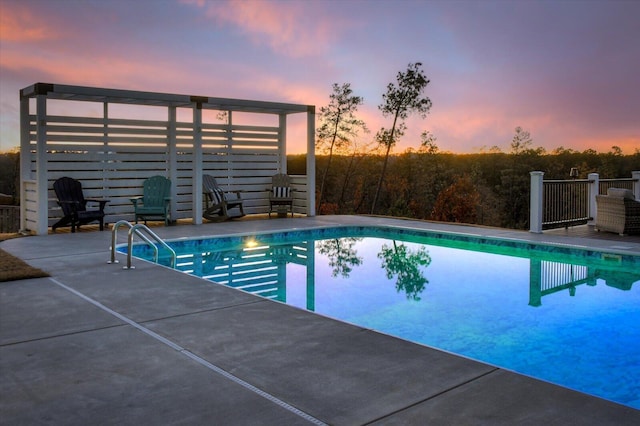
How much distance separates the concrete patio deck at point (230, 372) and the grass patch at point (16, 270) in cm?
78

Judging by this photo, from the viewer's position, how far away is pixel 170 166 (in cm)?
1175

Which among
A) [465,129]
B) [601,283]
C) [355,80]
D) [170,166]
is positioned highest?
[355,80]

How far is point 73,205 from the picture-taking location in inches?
395

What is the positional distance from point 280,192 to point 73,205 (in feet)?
14.7

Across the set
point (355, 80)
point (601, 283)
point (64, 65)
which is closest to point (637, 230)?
point (601, 283)

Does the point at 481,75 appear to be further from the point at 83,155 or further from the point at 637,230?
the point at 83,155

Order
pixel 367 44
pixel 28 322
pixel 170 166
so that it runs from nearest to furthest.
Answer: pixel 28 322, pixel 170 166, pixel 367 44

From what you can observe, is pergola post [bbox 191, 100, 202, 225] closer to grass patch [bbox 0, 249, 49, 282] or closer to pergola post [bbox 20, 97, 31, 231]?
pergola post [bbox 20, 97, 31, 231]

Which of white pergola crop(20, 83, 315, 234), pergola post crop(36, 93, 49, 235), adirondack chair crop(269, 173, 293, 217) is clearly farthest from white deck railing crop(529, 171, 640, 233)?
pergola post crop(36, 93, 49, 235)

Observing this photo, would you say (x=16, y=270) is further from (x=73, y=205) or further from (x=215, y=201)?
(x=215, y=201)

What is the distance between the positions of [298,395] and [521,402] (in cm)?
108

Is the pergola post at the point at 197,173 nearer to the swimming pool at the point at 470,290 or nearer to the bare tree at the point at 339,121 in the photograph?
the swimming pool at the point at 470,290

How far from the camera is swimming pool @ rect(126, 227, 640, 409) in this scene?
14.2ft

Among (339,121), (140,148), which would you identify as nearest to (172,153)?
(140,148)
